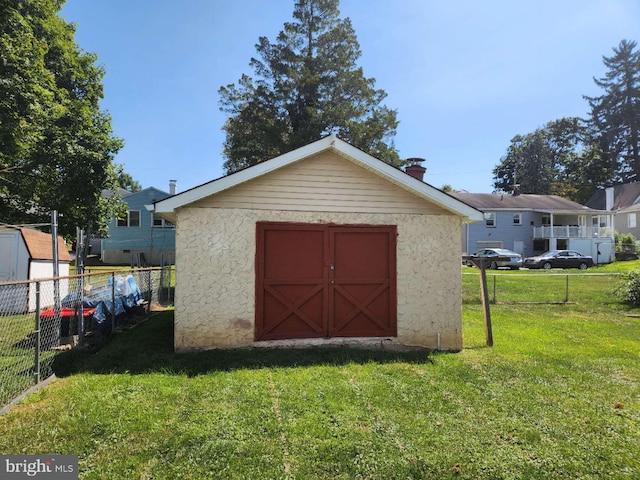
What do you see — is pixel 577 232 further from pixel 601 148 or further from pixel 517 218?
pixel 601 148

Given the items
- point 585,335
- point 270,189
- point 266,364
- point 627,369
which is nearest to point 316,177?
point 270,189

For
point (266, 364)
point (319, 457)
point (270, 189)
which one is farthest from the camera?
point (270, 189)

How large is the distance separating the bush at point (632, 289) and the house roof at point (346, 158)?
9627mm

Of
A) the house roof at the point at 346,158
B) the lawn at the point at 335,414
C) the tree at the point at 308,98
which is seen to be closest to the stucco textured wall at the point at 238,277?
the house roof at the point at 346,158

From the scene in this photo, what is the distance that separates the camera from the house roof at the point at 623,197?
126ft

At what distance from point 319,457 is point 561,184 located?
193ft

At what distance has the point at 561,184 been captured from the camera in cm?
5153

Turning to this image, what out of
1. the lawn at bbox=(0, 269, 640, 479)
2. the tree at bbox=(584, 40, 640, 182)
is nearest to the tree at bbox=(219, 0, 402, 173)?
the lawn at bbox=(0, 269, 640, 479)

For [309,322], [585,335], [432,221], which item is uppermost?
[432,221]

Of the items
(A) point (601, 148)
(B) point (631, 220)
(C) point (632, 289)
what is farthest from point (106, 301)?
(A) point (601, 148)

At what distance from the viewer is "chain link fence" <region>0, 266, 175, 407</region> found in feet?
15.3

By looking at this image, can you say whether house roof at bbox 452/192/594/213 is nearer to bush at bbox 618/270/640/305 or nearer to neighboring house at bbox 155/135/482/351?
bush at bbox 618/270/640/305

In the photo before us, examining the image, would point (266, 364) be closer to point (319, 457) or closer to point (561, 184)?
→ point (319, 457)

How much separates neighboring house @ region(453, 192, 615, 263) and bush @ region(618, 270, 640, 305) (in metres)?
18.6
